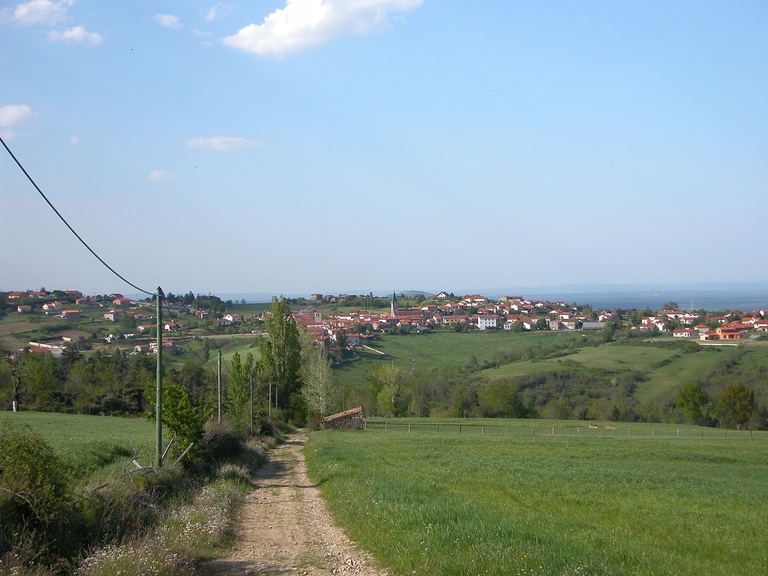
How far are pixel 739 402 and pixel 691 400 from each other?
4804 mm

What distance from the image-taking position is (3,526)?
791cm

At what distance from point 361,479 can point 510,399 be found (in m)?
64.2

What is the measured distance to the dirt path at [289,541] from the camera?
29.7 feet

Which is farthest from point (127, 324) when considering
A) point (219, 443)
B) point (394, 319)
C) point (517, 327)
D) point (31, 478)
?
point (517, 327)

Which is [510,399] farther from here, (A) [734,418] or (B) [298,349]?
(B) [298,349]

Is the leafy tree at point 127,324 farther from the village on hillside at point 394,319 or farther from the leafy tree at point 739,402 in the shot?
the leafy tree at point 739,402

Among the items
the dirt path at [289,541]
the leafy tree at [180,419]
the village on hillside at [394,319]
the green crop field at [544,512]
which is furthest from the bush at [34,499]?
the village on hillside at [394,319]

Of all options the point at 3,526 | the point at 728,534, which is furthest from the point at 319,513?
the point at 728,534

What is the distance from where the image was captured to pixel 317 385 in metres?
58.2

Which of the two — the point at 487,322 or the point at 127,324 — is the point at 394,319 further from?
the point at 127,324

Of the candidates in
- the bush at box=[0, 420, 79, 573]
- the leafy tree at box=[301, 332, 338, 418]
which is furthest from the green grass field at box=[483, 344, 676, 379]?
the bush at box=[0, 420, 79, 573]

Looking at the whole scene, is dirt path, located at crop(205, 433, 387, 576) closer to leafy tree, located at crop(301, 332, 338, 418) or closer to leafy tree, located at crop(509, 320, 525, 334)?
leafy tree, located at crop(301, 332, 338, 418)

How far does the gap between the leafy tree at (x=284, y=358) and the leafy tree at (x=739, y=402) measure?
44.2m

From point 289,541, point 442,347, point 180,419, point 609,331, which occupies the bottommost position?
point 442,347
